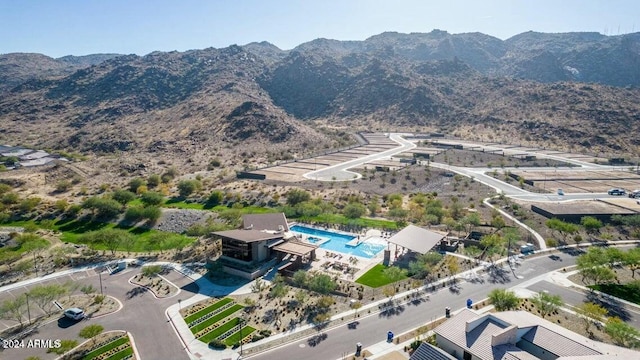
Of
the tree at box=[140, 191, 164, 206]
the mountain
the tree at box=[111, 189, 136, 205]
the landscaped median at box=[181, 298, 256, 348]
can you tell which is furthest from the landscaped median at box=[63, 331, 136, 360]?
the mountain

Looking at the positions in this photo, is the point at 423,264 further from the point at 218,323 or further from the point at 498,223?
the point at 218,323

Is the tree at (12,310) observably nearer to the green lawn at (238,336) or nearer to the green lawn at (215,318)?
the green lawn at (215,318)

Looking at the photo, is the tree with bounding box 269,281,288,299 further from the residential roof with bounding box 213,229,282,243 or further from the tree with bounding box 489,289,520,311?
the tree with bounding box 489,289,520,311

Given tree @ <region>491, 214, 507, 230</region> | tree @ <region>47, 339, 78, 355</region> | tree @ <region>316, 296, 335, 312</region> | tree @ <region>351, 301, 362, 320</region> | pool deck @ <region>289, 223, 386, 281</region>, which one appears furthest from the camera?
tree @ <region>491, 214, 507, 230</region>

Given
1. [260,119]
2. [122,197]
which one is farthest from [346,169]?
[260,119]

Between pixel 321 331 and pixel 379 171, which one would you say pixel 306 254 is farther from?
pixel 379 171

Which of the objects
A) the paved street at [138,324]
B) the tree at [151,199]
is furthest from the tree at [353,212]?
the tree at [151,199]

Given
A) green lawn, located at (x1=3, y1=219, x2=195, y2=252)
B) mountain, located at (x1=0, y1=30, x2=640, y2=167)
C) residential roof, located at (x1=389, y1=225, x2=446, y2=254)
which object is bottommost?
green lawn, located at (x1=3, y1=219, x2=195, y2=252)
